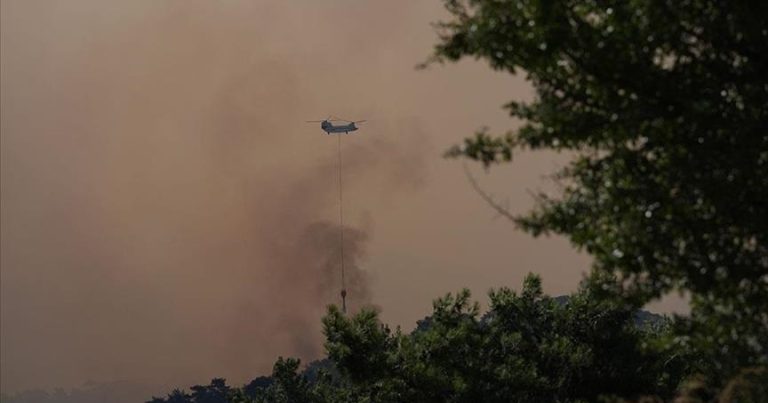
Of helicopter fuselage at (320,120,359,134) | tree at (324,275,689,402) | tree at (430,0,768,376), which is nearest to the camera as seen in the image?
tree at (430,0,768,376)

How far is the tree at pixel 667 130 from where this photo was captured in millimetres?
12945

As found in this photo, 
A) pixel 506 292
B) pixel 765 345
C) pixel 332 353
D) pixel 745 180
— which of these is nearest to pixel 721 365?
pixel 765 345

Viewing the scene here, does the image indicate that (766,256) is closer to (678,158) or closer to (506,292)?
(678,158)

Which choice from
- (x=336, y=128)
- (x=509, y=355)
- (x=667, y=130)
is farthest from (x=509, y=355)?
(x=336, y=128)

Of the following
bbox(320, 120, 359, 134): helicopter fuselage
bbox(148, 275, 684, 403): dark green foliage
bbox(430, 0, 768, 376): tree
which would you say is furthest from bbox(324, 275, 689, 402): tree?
bbox(320, 120, 359, 134): helicopter fuselage

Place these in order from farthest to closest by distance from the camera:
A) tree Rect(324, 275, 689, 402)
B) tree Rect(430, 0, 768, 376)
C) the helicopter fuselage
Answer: the helicopter fuselage
tree Rect(324, 275, 689, 402)
tree Rect(430, 0, 768, 376)

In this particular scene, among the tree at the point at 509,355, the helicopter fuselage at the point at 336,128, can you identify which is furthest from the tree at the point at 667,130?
the helicopter fuselage at the point at 336,128

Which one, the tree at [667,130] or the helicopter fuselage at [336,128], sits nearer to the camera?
the tree at [667,130]

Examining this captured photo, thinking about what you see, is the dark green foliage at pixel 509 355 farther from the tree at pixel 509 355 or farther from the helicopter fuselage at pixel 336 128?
the helicopter fuselage at pixel 336 128

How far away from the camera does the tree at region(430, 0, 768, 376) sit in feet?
42.5

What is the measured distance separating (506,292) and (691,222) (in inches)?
1138

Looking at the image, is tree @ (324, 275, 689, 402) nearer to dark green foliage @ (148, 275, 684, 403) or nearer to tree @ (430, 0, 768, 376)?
dark green foliage @ (148, 275, 684, 403)

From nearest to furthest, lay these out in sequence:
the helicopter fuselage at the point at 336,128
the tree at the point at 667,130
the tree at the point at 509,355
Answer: the tree at the point at 667,130, the tree at the point at 509,355, the helicopter fuselage at the point at 336,128

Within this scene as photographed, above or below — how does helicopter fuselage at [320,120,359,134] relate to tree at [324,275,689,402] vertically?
above
